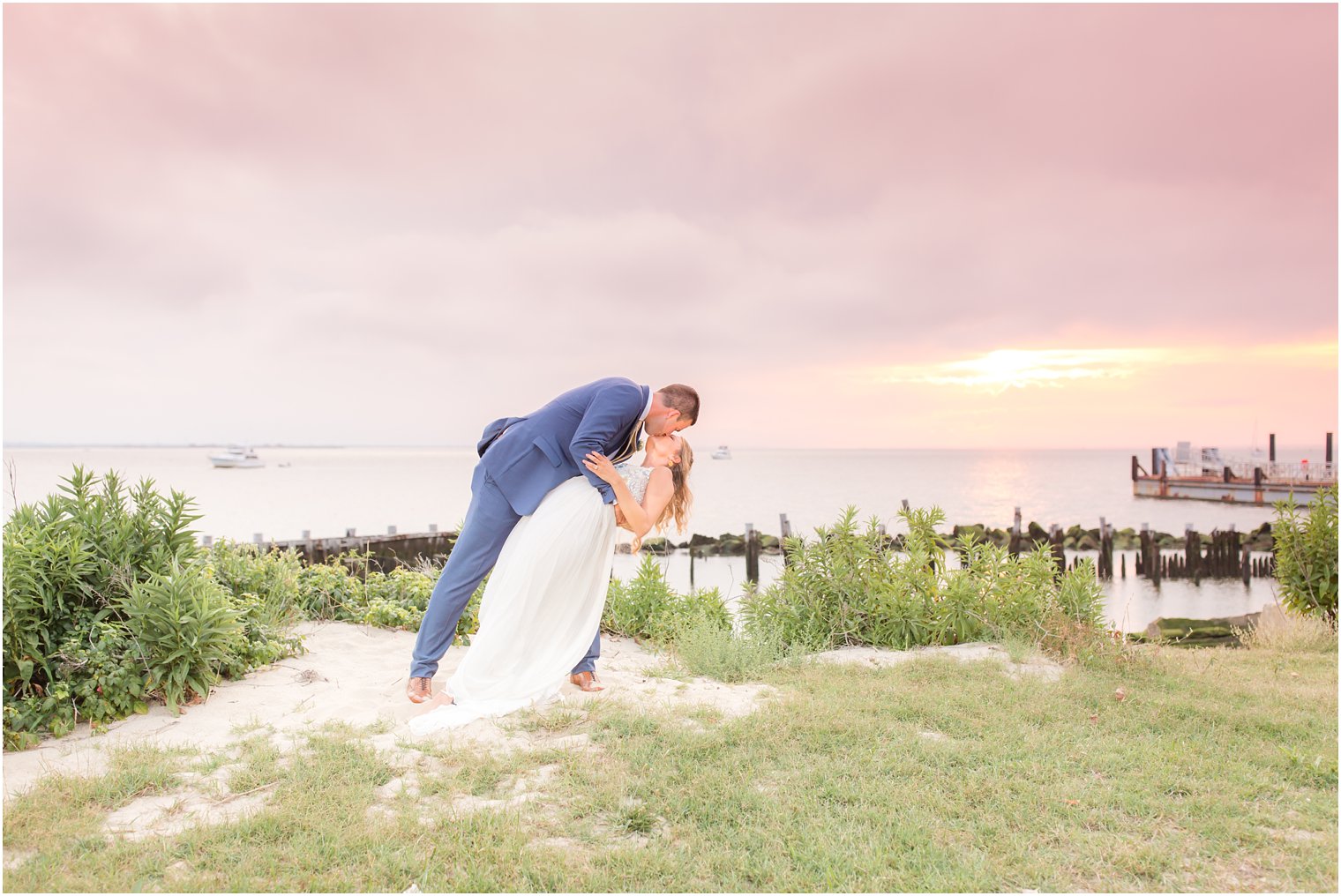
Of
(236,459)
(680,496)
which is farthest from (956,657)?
(236,459)

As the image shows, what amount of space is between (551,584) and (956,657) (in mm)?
3084

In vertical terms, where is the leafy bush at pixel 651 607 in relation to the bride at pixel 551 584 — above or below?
below

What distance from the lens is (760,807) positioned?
326cm

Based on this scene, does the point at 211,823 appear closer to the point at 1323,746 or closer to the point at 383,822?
the point at 383,822

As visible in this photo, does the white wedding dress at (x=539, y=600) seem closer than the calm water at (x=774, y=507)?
Yes

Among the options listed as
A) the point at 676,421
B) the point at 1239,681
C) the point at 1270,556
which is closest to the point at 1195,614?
the point at 1270,556

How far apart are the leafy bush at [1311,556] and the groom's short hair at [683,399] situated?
25.0 ft

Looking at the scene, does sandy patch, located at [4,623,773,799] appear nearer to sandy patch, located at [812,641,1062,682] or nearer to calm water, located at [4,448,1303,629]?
sandy patch, located at [812,641,1062,682]

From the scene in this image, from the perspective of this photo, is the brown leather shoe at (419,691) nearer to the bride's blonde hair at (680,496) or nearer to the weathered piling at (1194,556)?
the bride's blonde hair at (680,496)

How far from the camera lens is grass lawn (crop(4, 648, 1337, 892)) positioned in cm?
275

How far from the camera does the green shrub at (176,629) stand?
433cm

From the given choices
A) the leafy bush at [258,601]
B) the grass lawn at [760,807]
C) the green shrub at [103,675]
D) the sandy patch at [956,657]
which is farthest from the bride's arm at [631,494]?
the green shrub at [103,675]

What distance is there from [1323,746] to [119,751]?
19.6ft

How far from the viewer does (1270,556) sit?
22891mm
